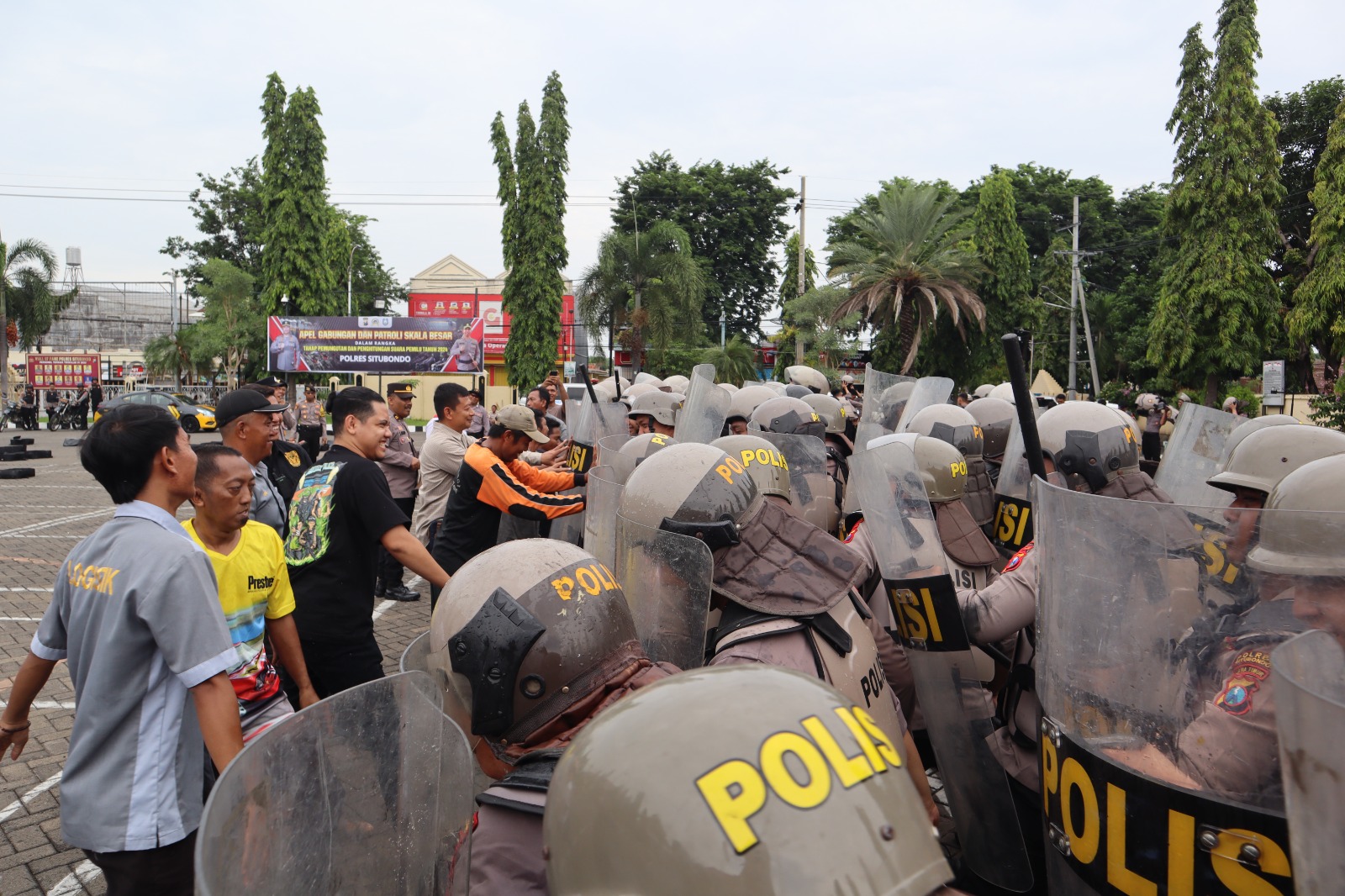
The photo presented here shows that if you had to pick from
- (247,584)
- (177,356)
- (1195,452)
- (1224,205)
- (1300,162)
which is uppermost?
(1300,162)

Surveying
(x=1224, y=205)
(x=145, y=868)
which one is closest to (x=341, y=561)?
(x=145, y=868)

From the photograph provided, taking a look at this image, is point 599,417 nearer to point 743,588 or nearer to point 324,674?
point 324,674

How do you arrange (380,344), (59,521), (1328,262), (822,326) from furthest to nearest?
1. (822,326)
2. (380,344)
3. (1328,262)
4. (59,521)

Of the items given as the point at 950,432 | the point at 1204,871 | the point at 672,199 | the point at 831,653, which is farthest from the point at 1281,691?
the point at 672,199

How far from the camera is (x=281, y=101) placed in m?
29.0

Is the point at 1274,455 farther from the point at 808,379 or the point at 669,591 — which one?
the point at 808,379

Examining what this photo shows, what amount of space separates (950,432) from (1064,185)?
4865 cm

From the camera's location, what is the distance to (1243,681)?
165 centimetres

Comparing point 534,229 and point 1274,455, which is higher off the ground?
point 534,229

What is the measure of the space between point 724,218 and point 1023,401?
146 feet

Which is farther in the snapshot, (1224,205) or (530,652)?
(1224,205)

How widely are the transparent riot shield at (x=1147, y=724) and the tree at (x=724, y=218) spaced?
142 feet

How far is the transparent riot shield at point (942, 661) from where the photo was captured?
266 centimetres

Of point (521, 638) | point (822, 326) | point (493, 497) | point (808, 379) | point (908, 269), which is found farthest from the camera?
point (822, 326)
